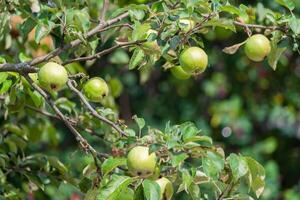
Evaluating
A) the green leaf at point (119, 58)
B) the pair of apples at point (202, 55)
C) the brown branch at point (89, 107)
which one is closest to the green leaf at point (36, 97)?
the brown branch at point (89, 107)

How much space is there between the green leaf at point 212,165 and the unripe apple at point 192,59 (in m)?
0.22

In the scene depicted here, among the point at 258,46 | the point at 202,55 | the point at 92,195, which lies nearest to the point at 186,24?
the point at 202,55

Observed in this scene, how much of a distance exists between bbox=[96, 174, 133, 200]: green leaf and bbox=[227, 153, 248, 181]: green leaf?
0.21 m

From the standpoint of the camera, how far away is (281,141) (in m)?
4.57

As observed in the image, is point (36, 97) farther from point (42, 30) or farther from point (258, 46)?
point (258, 46)

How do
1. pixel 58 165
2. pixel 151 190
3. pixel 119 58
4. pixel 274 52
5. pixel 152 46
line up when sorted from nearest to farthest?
1. pixel 151 190
2. pixel 152 46
3. pixel 274 52
4. pixel 58 165
5. pixel 119 58

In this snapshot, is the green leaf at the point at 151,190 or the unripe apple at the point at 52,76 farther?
the unripe apple at the point at 52,76

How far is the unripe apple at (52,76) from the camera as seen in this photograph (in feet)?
5.61

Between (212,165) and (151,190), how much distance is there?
5.3 inches

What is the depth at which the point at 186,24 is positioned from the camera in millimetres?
1771

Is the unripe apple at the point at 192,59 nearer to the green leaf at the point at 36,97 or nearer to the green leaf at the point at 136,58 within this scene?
the green leaf at the point at 136,58

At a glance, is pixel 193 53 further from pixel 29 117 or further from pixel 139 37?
pixel 29 117

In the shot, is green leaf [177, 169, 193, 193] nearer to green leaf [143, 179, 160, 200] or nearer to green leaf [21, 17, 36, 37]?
green leaf [143, 179, 160, 200]

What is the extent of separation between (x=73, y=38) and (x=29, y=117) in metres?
0.84
